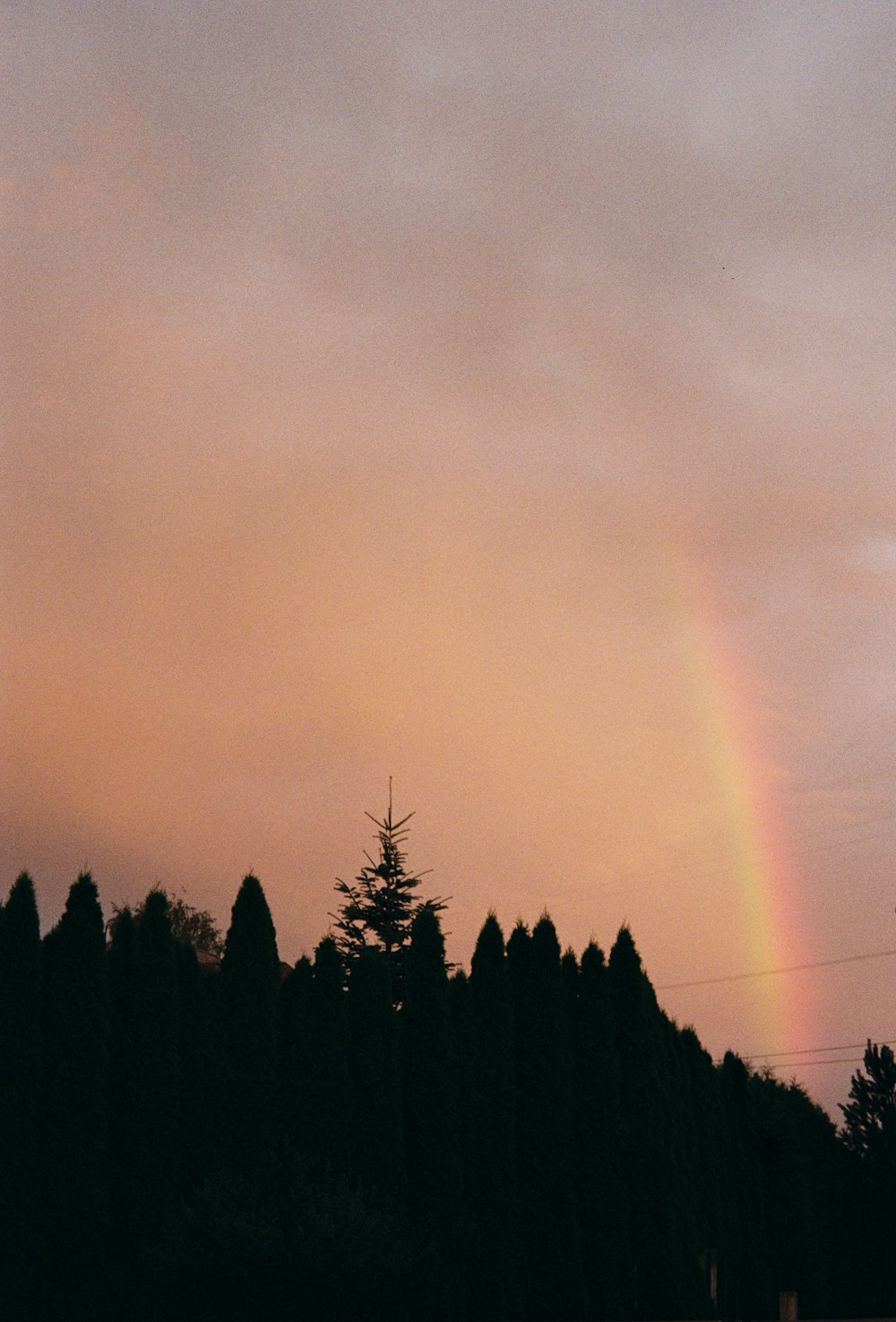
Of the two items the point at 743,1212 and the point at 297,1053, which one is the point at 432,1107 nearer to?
the point at 297,1053

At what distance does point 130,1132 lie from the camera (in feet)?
66.5

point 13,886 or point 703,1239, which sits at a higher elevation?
point 13,886

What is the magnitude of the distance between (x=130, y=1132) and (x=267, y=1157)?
7.39ft

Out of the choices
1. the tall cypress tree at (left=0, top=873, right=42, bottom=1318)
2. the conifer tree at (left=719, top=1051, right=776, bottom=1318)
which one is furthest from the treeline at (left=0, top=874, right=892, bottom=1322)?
the conifer tree at (left=719, top=1051, right=776, bottom=1318)

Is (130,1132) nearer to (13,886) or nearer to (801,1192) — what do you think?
(13,886)

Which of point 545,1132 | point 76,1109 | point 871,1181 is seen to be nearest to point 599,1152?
point 545,1132

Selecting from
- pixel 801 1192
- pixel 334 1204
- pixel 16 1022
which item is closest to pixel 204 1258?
pixel 334 1204

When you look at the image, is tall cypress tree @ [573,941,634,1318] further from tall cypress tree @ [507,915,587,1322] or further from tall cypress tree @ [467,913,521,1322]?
tall cypress tree @ [467,913,521,1322]

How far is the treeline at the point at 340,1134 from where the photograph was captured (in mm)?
17734

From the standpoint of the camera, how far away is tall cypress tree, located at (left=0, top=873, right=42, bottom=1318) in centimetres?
1828

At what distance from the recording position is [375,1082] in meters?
24.1

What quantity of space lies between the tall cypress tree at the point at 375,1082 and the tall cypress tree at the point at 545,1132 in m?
3.85

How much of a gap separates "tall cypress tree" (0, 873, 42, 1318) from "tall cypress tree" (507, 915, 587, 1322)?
11.0m

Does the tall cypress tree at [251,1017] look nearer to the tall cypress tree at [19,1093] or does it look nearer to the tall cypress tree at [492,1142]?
the tall cypress tree at [19,1093]
